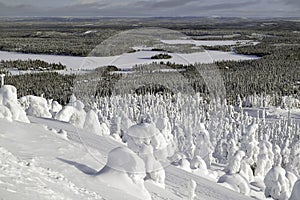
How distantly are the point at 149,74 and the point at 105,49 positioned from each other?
3.59 ft

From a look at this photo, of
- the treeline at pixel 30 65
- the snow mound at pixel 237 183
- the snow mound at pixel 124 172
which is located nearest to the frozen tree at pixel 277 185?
the snow mound at pixel 237 183

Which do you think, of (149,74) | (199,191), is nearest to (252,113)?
(199,191)

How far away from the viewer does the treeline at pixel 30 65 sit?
8301cm

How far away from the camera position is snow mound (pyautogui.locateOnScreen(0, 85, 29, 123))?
37.1ft

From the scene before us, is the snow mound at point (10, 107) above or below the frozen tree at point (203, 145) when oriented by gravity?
above

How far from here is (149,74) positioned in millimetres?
8820

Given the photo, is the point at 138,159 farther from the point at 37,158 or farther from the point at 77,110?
the point at 77,110

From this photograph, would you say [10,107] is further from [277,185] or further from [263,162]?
[263,162]

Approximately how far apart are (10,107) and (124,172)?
19.2ft

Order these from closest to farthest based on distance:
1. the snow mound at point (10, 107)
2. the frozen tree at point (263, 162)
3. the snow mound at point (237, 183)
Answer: the snow mound at point (10, 107) < the snow mound at point (237, 183) < the frozen tree at point (263, 162)

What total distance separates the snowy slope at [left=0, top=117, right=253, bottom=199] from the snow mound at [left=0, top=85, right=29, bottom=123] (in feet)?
1.87

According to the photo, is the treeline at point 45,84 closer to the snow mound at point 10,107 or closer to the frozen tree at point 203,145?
the frozen tree at point 203,145

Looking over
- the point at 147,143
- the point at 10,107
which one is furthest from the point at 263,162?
the point at 147,143

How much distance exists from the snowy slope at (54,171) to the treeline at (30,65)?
7092 cm
